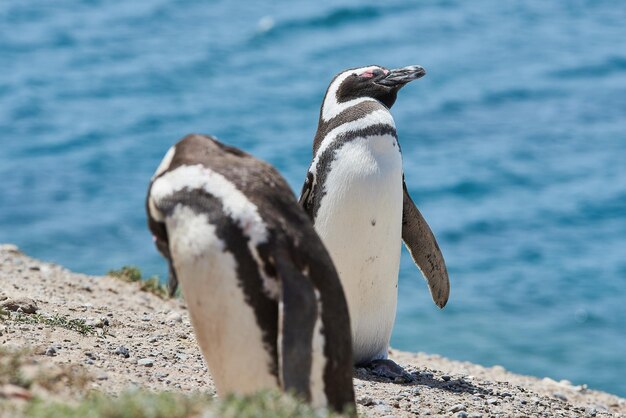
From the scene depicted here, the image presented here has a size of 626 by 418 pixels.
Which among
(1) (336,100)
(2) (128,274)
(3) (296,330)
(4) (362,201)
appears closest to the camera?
(3) (296,330)

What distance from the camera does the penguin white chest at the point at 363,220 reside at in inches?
263

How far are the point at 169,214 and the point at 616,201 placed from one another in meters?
12.9

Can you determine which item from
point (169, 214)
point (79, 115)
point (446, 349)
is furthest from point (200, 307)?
point (79, 115)

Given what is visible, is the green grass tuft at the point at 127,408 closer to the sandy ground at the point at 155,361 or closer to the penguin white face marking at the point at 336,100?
the sandy ground at the point at 155,361

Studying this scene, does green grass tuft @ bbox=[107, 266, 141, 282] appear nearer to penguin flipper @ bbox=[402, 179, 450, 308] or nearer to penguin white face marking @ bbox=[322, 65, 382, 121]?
penguin flipper @ bbox=[402, 179, 450, 308]

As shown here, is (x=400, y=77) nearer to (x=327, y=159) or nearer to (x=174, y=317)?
(x=327, y=159)

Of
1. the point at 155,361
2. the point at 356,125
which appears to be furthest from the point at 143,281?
the point at 155,361

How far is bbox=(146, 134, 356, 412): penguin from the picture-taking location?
167 inches

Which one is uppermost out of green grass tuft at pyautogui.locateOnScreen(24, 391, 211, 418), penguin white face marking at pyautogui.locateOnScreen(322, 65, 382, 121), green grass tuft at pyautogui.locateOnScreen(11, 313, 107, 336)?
penguin white face marking at pyautogui.locateOnScreen(322, 65, 382, 121)

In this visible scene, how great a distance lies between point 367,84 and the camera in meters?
7.12

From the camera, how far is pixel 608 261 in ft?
49.9

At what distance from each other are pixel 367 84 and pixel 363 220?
913 millimetres

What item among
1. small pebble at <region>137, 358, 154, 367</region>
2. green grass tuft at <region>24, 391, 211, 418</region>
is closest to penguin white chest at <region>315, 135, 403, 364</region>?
small pebble at <region>137, 358, 154, 367</region>

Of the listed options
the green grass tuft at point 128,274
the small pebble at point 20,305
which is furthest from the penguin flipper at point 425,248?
the green grass tuft at point 128,274
